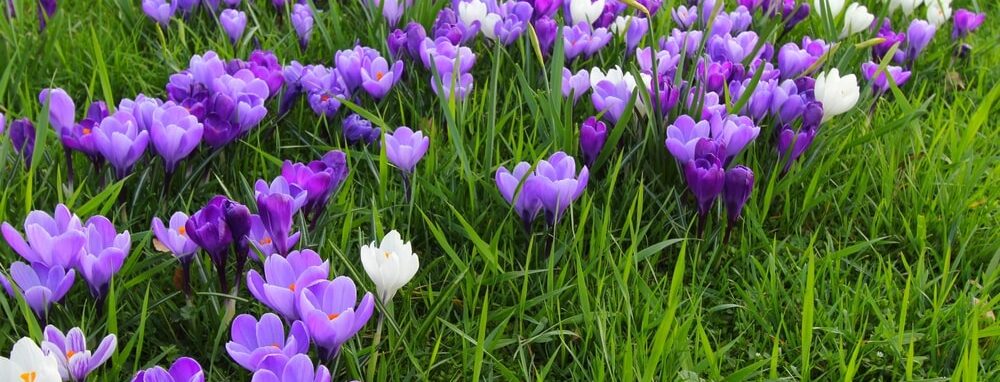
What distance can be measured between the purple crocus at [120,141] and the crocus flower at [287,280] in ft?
1.89

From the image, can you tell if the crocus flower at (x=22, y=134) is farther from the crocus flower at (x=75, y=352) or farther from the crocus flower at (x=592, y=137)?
the crocus flower at (x=592, y=137)

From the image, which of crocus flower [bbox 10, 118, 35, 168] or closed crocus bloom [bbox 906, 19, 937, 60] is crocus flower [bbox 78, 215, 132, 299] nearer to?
crocus flower [bbox 10, 118, 35, 168]

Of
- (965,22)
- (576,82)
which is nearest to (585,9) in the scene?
(576,82)

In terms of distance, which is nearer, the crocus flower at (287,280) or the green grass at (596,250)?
the crocus flower at (287,280)

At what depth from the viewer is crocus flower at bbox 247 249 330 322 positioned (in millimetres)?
1467

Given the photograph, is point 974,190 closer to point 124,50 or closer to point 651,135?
point 651,135

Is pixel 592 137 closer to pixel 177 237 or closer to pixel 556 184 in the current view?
pixel 556 184

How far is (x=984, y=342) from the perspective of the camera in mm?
1924

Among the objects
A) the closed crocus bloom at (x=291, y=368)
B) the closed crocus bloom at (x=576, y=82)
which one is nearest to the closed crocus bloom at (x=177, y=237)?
the closed crocus bloom at (x=291, y=368)

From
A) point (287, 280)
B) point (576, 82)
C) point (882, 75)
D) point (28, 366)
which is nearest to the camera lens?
point (28, 366)

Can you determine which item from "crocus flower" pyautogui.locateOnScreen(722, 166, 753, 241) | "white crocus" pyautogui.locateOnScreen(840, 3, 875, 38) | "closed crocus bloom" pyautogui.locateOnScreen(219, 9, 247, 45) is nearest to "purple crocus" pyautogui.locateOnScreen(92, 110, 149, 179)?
"closed crocus bloom" pyautogui.locateOnScreen(219, 9, 247, 45)

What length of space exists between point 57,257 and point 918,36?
249 cm

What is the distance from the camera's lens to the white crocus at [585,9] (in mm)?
2764

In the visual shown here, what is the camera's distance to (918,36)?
9.51 ft
